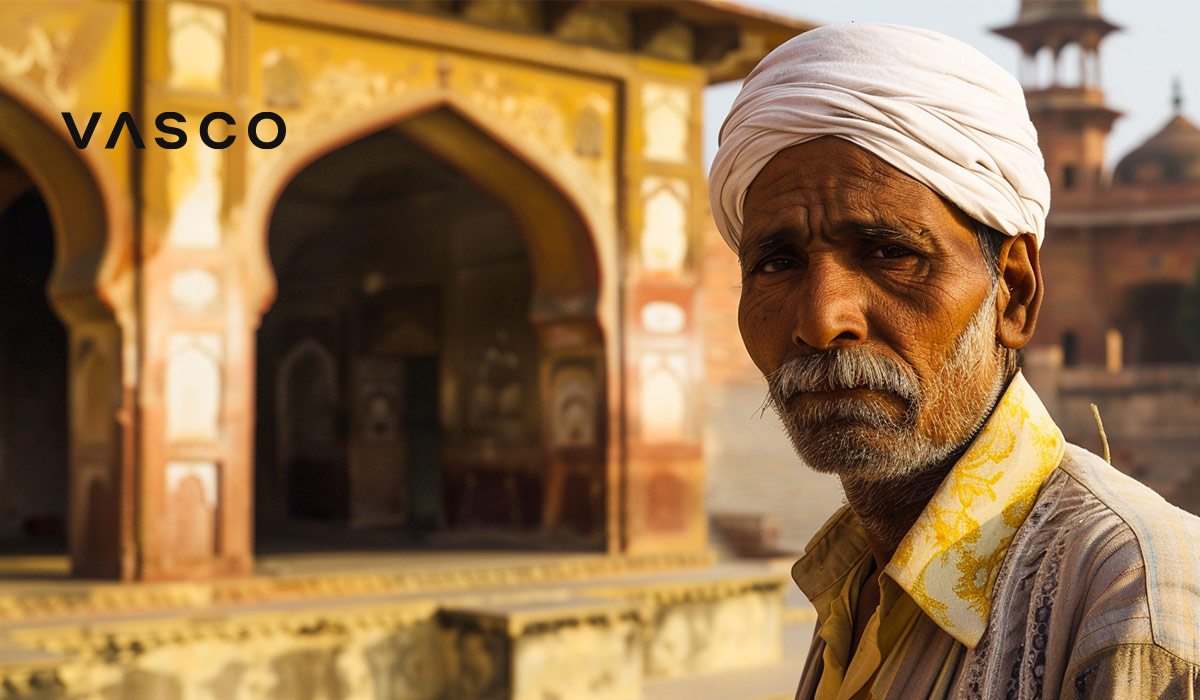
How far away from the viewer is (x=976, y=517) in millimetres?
1124

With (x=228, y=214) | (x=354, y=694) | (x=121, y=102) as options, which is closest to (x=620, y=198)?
(x=228, y=214)

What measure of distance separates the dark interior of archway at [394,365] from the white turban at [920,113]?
8.29 metres

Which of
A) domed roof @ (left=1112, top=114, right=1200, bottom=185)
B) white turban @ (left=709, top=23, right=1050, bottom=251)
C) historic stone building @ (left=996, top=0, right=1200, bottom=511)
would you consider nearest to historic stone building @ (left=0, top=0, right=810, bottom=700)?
white turban @ (left=709, top=23, right=1050, bottom=251)

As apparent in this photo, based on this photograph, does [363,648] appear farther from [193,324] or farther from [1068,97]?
[1068,97]

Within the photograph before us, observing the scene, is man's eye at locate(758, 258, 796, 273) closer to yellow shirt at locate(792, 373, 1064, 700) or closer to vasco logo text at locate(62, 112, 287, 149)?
yellow shirt at locate(792, 373, 1064, 700)

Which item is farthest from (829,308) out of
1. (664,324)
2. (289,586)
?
(664,324)

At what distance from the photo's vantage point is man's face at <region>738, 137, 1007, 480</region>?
3.80 feet

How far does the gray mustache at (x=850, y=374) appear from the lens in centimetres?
115

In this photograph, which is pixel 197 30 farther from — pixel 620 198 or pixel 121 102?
pixel 620 198

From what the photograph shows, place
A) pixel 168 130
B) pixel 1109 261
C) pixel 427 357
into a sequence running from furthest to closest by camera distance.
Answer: pixel 1109 261
pixel 427 357
pixel 168 130

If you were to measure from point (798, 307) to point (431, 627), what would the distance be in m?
5.96

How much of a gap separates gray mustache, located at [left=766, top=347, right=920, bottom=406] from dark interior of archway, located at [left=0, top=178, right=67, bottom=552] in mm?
10596

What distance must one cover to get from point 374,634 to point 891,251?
230 inches

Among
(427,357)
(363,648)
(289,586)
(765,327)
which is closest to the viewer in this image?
(765,327)
